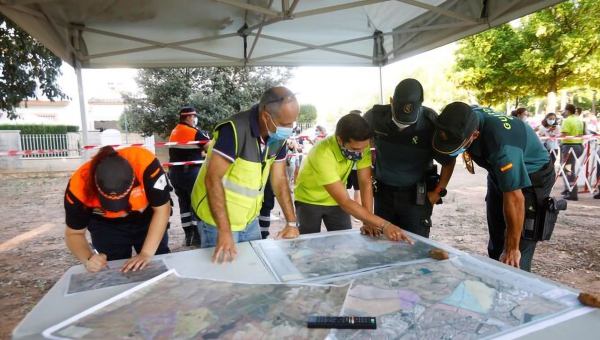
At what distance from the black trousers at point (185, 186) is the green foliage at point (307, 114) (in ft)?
50.0

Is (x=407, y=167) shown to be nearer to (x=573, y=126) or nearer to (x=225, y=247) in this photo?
(x=225, y=247)

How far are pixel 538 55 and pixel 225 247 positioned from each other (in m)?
10.6

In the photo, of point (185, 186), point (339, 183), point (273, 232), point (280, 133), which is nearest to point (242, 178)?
point (280, 133)

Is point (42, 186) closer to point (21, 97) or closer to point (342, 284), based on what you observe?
point (21, 97)

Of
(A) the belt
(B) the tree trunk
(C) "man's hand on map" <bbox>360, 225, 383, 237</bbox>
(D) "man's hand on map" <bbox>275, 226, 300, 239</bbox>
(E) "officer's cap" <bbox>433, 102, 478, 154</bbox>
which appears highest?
(B) the tree trunk

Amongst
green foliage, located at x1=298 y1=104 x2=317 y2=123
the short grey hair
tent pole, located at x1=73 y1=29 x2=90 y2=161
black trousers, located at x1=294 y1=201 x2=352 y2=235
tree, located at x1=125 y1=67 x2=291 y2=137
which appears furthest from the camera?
green foliage, located at x1=298 y1=104 x2=317 y2=123

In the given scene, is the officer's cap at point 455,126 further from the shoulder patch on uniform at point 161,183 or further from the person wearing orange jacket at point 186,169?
the person wearing orange jacket at point 186,169

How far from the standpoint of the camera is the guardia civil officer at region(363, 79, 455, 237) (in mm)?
1963

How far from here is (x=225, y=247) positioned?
1.45 meters

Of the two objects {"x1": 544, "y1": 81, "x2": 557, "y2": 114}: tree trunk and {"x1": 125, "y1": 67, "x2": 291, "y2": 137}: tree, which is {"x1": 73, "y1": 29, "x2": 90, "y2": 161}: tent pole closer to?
{"x1": 125, "y1": 67, "x2": 291, "y2": 137}: tree

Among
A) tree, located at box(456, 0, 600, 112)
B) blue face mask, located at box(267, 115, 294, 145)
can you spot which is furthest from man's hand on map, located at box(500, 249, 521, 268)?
tree, located at box(456, 0, 600, 112)

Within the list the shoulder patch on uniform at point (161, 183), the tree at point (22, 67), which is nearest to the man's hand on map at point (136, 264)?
the shoulder patch on uniform at point (161, 183)

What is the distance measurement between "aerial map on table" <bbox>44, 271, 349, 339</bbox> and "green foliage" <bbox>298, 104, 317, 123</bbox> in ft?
59.1

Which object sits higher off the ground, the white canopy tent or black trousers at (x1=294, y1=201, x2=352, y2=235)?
the white canopy tent
